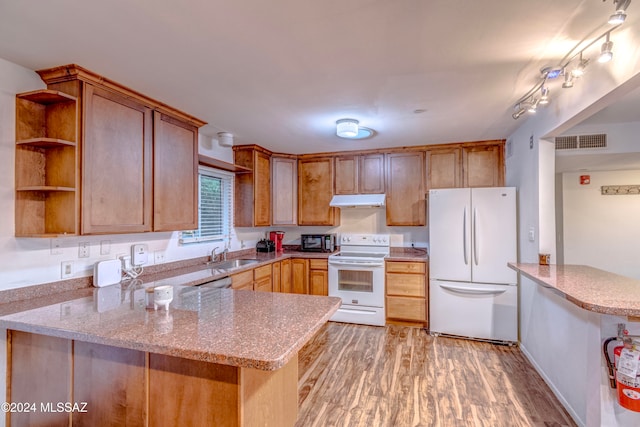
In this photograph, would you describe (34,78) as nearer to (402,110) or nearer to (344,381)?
(402,110)

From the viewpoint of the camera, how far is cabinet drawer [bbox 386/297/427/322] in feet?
12.0

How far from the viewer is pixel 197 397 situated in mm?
1206

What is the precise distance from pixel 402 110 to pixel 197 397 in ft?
7.99

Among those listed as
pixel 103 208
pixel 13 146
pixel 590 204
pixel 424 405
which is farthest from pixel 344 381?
pixel 590 204

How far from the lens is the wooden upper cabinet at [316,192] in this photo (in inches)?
171

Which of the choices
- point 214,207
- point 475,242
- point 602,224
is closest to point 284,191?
point 214,207

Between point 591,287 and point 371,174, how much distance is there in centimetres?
277

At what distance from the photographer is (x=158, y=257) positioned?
9.07 feet

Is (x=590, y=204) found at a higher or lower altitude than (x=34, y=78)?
lower

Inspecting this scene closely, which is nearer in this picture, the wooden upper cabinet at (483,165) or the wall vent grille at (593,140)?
the wall vent grille at (593,140)

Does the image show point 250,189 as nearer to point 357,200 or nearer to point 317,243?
point 317,243

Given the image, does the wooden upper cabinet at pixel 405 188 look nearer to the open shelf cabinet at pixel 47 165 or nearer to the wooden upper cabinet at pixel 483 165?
the wooden upper cabinet at pixel 483 165

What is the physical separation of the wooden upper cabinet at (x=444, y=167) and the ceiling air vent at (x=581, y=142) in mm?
1033

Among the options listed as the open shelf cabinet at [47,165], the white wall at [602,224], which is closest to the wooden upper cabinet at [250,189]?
the open shelf cabinet at [47,165]
